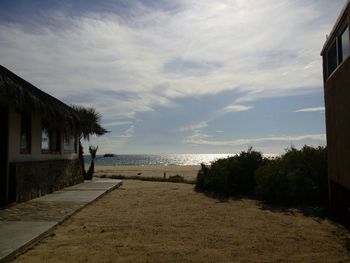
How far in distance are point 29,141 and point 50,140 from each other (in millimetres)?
2505

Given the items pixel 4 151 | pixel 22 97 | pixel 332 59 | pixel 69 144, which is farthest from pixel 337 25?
pixel 69 144

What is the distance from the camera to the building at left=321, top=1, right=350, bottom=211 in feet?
22.6

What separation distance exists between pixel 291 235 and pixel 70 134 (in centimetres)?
1023

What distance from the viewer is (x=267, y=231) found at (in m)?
7.46

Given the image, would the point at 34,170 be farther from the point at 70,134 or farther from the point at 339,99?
the point at 339,99

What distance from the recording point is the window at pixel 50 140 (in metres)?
13.3

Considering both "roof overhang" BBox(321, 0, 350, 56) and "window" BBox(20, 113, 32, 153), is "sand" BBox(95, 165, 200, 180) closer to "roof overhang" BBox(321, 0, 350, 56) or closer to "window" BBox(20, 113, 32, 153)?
"window" BBox(20, 113, 32, 153)

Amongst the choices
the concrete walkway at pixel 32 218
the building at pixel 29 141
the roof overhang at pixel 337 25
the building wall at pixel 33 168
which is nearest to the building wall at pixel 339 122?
the roof overhang at pixel 337 25

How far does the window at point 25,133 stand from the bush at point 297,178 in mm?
6954

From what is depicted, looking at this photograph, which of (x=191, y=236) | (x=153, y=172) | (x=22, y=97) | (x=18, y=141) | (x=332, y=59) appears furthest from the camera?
(x=153, y=172)

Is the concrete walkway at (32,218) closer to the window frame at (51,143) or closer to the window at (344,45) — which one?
the window frame at (51,143)

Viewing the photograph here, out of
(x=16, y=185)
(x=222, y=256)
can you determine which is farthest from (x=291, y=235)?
(x=16, y=185)

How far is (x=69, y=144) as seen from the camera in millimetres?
17125

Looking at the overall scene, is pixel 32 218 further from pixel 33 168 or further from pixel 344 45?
pixel 344 45
